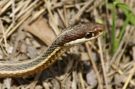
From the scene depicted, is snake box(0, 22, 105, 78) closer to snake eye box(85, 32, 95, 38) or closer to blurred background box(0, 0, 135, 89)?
snake eye box(85, 32, 95, 38)

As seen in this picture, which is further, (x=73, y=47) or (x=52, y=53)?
(x=73, y=47)

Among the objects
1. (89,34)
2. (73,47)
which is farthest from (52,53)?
(73,47)

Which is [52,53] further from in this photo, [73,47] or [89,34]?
[73,47]

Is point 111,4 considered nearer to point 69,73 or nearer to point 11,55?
point 69,73

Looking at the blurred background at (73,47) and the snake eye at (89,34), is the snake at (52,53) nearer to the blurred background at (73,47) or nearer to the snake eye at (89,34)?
the snake eye at (89,34)

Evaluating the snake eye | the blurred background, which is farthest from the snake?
the blurred background

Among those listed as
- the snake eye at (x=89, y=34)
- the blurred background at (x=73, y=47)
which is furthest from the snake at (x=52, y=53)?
the blurred background at (x=73, y=47)

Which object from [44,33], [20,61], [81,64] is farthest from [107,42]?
[20,61]

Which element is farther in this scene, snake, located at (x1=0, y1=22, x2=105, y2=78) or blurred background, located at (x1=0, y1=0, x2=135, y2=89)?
blurred background, located at (x1=0, y1=0, x2=135, y2=89)
